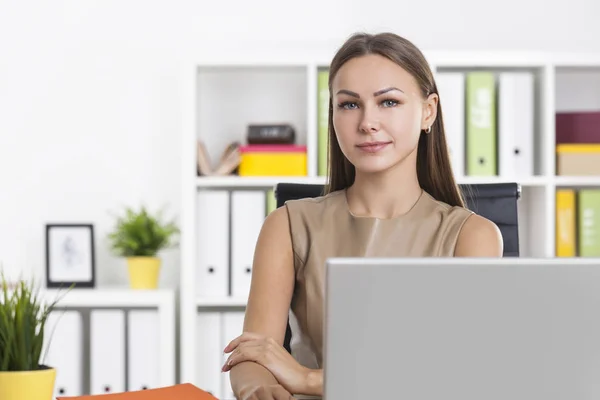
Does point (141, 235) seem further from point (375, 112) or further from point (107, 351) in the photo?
point (375, 112)

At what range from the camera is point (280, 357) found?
1.10 meters

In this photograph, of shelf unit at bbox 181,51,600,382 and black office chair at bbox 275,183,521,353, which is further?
shelf unit at bbox 181,51,600,382

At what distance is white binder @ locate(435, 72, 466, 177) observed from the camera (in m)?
Result: 3.00

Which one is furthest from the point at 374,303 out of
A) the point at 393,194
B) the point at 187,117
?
the point at 187,117

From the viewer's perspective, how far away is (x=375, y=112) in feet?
4.17

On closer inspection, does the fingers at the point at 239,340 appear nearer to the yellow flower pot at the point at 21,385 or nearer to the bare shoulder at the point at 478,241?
the yellow flower pot at the point at 21,385

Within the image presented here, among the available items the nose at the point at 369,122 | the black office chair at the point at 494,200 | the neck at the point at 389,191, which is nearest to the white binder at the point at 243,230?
the black office chair at the point at 494,200

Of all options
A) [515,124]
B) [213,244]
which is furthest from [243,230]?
[515,124]

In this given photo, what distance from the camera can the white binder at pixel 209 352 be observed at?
3043 mm

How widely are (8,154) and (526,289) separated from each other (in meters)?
2.93

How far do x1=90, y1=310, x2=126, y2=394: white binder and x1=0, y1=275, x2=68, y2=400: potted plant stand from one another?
195 centimetres

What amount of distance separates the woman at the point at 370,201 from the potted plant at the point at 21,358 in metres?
0.36

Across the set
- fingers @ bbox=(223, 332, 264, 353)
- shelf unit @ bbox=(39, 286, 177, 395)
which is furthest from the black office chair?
shelf unit @ bbox=(39, 286, 177, 395)

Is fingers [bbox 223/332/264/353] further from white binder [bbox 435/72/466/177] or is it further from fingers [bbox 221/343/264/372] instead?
white binder [bbox 435/72/466/177]
